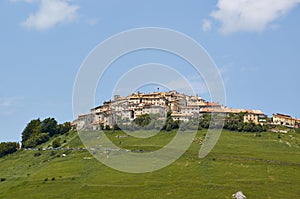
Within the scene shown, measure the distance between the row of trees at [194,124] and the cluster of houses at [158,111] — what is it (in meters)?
4.18

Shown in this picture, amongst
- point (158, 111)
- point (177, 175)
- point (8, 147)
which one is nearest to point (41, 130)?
point (8, 147)

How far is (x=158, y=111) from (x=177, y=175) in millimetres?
69790

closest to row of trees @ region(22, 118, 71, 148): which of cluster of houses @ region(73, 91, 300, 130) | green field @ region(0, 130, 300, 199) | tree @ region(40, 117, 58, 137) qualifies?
tree @ region(40, 117, 58, 137)

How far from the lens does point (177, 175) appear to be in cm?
9331

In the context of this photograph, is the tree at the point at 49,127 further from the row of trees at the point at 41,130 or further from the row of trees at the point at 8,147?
the row of trees at the point at 8,147

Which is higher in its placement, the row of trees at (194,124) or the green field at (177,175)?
the row of trees at (194,124)

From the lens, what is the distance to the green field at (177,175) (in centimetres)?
8331

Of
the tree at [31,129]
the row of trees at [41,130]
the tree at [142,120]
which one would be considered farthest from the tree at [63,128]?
the tree at [142,120]

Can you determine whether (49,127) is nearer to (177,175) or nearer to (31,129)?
(31,129)

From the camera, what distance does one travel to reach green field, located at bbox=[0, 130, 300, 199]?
8331 cm

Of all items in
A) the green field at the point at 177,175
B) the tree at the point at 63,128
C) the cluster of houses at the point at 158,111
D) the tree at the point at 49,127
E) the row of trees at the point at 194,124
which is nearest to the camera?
the green field at the point at 177,175

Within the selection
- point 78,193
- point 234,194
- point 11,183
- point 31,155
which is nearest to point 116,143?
point 31,155

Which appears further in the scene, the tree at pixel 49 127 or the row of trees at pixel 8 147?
the tree at pixel 49 127

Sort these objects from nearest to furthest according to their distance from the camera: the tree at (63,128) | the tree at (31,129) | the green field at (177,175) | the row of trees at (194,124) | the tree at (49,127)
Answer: the green field at (177,175), the row of trees at (194,124), the tree at (63,128), the tree at (49,127), the tree at (31,129)
